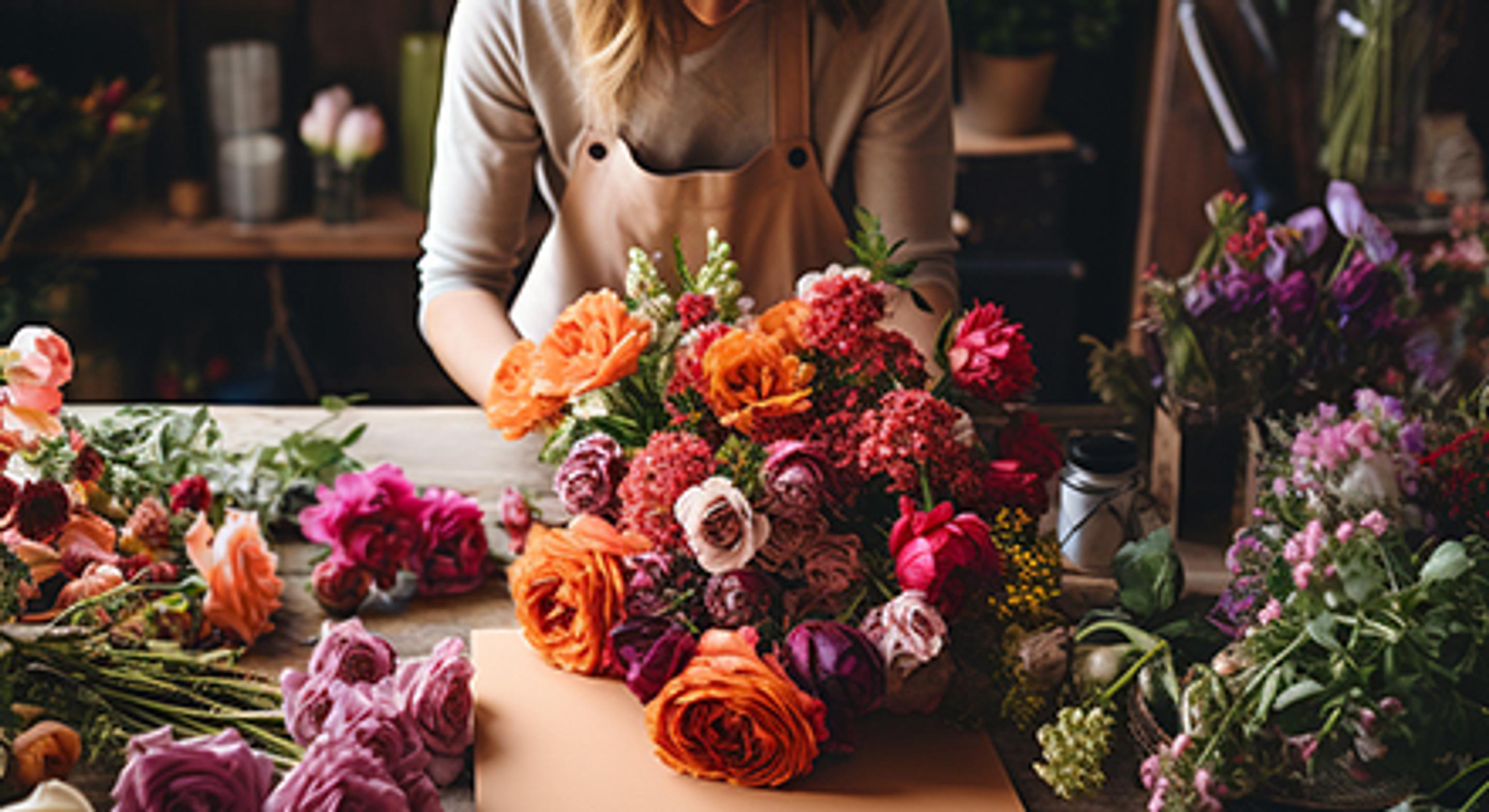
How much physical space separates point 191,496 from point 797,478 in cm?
53

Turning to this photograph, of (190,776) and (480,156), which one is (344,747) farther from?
(480,156)

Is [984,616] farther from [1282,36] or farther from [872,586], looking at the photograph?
[1282,36]

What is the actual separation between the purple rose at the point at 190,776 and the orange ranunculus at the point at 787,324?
417 millimetres

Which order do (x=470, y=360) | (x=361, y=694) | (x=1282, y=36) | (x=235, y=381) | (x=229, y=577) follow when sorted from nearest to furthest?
(x=361, y=694) → (x=229, y=577) → (x=470, y=360) → (x=1282, y=36) → (x=235, y=381)

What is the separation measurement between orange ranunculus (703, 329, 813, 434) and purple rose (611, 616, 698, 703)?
5.6 inches

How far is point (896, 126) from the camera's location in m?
1.43

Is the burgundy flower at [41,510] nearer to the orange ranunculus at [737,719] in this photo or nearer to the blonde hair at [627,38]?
the orange ranunculus at [737,719]

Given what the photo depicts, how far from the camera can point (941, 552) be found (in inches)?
34.9

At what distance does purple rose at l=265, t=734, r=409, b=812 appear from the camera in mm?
791

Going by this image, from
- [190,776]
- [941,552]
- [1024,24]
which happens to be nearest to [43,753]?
[190,776]

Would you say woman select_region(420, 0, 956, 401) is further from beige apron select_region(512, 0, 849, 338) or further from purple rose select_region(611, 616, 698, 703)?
purple rose select_region(611, 616, 698, 703)

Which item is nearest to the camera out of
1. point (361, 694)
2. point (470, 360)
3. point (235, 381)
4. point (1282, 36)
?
point (361, 694)

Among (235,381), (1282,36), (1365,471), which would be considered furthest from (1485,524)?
(235,381)

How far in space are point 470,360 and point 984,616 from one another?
61 centimetres
